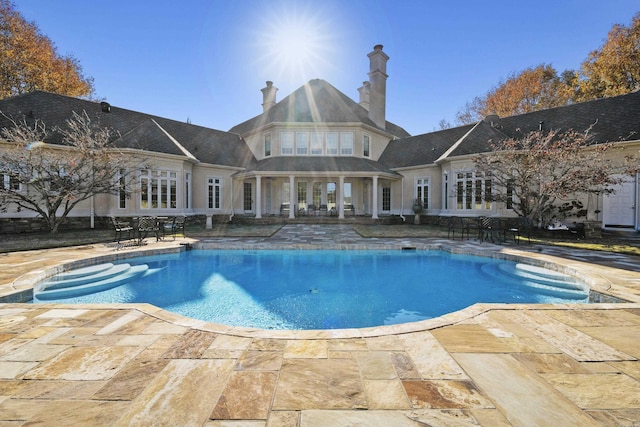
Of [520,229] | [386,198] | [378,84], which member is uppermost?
[378,84]

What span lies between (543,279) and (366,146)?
15.1 m

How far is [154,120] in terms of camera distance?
18.1m

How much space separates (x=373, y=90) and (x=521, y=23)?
9487mm

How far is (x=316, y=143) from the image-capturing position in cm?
1922

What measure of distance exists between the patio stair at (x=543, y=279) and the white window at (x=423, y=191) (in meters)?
10.7

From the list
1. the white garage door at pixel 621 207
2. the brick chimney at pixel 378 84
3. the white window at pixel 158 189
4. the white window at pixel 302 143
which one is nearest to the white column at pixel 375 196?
the white window at pixel 302 143

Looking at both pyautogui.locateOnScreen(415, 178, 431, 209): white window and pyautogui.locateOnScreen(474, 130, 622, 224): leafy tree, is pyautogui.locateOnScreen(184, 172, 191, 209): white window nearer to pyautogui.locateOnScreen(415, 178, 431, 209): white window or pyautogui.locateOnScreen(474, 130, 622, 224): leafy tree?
pyautogui.locateOnScreen(415, 178, 431, 209): white window

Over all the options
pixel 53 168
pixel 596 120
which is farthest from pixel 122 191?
pixel 596 120

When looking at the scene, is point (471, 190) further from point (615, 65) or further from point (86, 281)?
point (615, 65)

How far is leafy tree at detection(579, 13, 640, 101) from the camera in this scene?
19.3 metres

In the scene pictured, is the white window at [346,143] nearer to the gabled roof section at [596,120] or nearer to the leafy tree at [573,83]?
the gabled roof section at [596,120]

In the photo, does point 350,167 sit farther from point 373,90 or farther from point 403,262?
point 403,262

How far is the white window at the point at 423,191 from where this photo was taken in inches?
715

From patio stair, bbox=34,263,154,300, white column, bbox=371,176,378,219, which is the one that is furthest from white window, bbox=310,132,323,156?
patio stair, bbox=34,263,154,300
